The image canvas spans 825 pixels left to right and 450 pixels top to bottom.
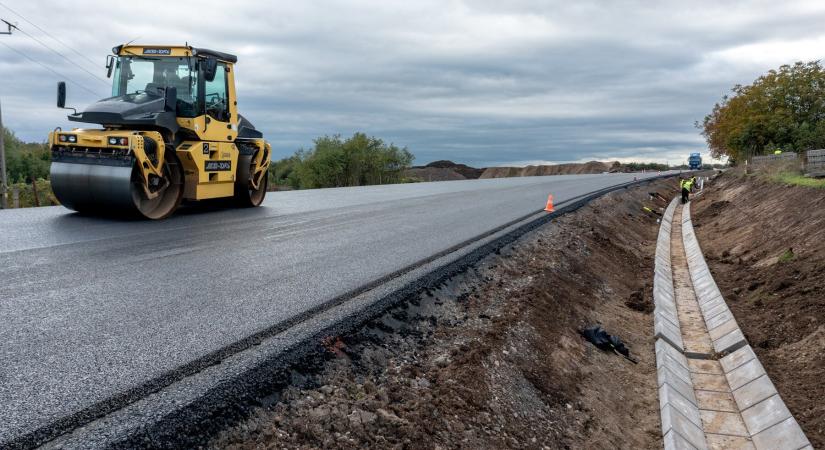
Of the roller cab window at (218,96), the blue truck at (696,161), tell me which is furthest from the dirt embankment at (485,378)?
the blue truck at (696,161)

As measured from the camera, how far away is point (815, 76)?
49094 mm

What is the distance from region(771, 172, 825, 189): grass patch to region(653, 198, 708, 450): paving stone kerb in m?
7.46

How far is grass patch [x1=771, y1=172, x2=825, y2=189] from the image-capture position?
54.4ft

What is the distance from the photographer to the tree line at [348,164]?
61.9 meters

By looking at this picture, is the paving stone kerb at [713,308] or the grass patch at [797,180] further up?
the grass patch at [797,180]

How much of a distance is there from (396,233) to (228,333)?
6210mm

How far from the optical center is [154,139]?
35.8 feet

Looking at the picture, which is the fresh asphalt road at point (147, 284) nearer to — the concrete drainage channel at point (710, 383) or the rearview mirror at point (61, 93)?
the rearview mirror at point (61, 93)

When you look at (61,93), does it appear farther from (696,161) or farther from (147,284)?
(696,161)

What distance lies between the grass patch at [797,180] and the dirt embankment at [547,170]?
350 ft

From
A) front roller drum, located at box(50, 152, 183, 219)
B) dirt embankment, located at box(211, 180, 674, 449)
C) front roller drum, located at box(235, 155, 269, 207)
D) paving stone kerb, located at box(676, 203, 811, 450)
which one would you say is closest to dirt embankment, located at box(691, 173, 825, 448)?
paving stone kerb, located at box(676, 203, 811, 450)

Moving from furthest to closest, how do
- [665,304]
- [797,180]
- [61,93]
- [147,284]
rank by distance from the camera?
[797,180]
[61,93]
[665,304]
[147,284]

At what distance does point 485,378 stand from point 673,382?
311 centimetres

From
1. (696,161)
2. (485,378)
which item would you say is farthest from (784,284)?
(696,161)
